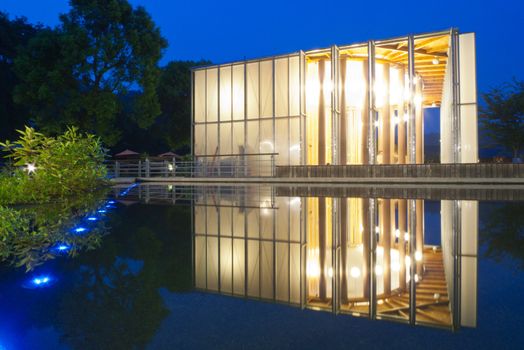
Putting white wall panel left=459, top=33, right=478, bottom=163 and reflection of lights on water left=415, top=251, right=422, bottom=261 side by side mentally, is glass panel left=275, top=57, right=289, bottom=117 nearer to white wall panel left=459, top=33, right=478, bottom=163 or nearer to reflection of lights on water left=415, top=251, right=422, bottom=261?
white wall panel left=459, top=33, right=478, bottom=163

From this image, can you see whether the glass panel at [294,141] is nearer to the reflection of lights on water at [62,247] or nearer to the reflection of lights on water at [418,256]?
the reflection of lights on water at [418,256]

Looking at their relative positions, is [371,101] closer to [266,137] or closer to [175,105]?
[266,137]

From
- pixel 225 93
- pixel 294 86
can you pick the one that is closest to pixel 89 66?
pixel 225 93

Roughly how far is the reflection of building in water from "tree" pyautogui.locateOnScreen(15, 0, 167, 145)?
18.3m

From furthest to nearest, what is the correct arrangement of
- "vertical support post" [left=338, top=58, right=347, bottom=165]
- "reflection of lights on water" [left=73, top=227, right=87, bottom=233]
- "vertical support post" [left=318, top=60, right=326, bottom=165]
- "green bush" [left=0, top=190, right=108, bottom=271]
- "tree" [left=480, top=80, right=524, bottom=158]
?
"tree" [left=480, top=80, right=524, bottom=158], "vertical support post" [left=318, top=60, right=326, bottom=165], "vertical support post" [left=338, top=58, right=347, bottom=165], "reflection of lights on water" [left=73, top=227, right=87, bottom=233], "green bush" [left=0, top=190, right=108, bottom=271]

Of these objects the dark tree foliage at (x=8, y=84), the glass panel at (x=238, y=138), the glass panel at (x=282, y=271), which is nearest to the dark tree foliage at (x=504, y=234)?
the glass panel at (x=282, y=271)

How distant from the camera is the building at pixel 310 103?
61.5 ft

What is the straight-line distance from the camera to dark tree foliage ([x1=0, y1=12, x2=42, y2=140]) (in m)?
25.2

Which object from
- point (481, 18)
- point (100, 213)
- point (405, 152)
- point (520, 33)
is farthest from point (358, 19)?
point (100, 213)

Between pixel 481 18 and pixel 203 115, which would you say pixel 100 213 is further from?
pixel 481 18

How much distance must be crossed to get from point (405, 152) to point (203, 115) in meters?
11.1

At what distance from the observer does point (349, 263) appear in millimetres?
3320

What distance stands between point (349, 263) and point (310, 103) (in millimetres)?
17771

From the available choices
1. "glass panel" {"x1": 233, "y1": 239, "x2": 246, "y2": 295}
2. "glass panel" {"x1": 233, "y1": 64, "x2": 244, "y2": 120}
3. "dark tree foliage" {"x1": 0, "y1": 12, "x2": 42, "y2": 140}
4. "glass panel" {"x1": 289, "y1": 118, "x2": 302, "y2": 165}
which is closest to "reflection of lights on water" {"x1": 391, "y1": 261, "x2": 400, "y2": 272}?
"glass panel" {"x1": 233, "y1": 239, "x2": 246, "y2": 295}
